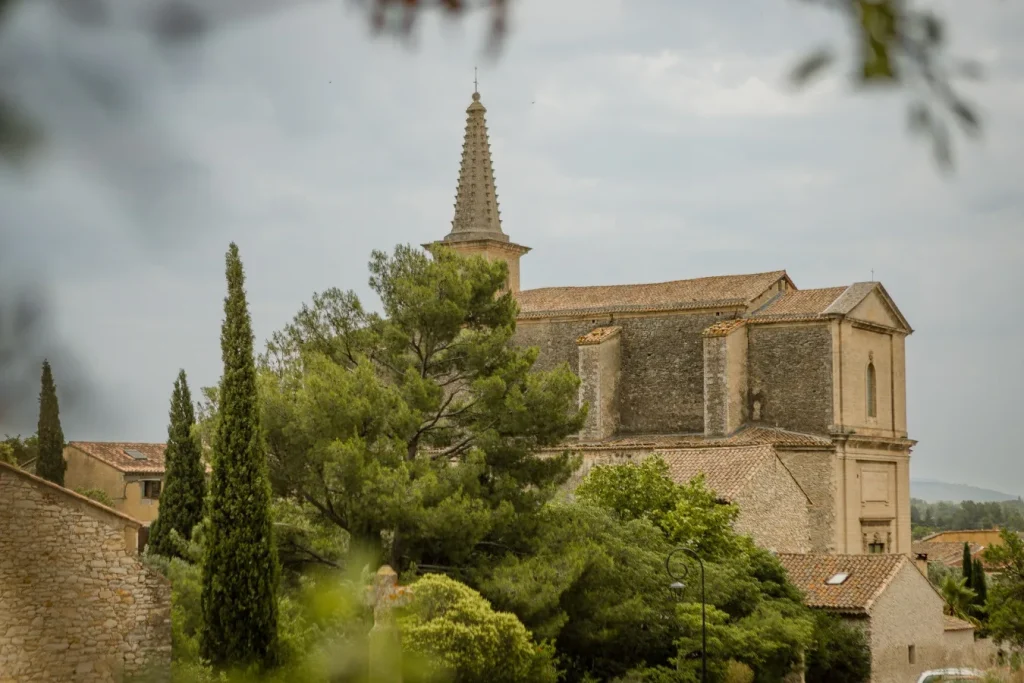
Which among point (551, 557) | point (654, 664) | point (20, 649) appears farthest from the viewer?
point (654, 664)

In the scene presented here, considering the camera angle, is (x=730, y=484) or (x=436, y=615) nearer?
(x=436, y=615)

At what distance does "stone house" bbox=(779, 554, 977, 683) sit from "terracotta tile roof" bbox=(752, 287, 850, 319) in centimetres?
920

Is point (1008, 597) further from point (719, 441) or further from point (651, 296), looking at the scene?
point (651, 296)

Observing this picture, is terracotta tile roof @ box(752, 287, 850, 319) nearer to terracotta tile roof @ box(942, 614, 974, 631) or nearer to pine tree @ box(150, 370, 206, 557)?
terracotta tile roof @ box(942, 614, 974, 631)

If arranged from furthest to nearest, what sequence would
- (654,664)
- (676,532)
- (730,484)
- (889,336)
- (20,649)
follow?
(889,336) → (730,484) → (676,532) → (654,664) → (20,649)

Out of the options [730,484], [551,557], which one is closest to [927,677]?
[730,484]

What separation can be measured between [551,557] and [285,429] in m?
5.07

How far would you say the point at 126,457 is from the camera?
118ft

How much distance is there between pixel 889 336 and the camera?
1490 inches

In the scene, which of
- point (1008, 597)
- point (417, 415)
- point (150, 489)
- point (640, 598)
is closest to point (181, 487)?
point (417, 415)

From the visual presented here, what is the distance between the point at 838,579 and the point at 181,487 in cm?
1379

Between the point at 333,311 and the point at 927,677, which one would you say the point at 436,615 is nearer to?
the point at 333,311

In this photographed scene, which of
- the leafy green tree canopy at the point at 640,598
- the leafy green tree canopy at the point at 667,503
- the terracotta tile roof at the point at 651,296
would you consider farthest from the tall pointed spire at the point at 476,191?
the leafy green tree canopy at the point at 640,598

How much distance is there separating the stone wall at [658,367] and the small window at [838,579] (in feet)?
31.0
